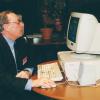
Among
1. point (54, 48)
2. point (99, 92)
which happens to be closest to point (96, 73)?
point (99, 92)

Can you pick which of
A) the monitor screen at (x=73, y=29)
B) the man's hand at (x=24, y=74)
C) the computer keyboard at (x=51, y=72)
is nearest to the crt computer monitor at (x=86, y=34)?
the monitor screen at (x=73, y=29)

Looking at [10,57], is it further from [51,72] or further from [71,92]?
[71,92]

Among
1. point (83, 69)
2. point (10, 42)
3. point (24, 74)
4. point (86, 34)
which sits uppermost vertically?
point (86, 34)

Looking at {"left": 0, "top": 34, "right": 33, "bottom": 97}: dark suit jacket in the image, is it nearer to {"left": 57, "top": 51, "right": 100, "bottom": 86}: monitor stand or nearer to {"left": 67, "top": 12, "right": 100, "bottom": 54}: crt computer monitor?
{"left": 57, "top": 51, "right": 100, "bottom": 86}: monitor stand

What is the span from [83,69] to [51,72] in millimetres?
344

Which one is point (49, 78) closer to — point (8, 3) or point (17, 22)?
point (17, 22)

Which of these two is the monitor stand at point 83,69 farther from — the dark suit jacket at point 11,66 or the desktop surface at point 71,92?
the dark suit jacket at point 11,66

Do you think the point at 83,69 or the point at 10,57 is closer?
the point at 83,69

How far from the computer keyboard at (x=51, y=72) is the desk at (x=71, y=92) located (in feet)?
0.29

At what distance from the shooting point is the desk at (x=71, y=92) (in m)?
2.08

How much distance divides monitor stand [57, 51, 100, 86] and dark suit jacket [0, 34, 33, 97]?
35 cm

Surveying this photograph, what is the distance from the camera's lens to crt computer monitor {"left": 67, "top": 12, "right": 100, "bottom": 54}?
231 cm

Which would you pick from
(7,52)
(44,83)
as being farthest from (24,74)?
(44,83)

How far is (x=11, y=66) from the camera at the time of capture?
2600 mm
